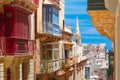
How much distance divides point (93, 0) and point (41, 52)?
57.1 ft

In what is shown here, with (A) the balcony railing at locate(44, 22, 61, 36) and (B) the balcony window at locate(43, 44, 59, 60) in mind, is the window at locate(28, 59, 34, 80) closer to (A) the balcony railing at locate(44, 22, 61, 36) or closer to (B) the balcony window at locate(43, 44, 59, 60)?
(A) the balcony railing at locate(44, 22, 61, 36)

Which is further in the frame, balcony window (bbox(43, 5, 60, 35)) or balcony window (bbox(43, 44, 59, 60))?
balcony window (bbox(43, 44, 59, 60))

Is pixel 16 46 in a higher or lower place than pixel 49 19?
lower

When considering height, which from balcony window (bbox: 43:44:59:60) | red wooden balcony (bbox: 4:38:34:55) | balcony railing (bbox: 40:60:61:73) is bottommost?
balcony railing (bbox: 40:60:61:73)

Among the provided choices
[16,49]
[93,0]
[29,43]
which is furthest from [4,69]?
[93,0]

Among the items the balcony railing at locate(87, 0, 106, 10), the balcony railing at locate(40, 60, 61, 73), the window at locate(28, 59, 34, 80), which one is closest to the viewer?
the balcony railing at locate(87, 0, 106, 10)

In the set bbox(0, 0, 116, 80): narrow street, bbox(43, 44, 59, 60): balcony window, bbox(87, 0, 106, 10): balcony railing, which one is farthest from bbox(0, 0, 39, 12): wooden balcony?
bbox(87, 0, 106, 10): balcony railing

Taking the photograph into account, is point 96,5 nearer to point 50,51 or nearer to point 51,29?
point 51,29

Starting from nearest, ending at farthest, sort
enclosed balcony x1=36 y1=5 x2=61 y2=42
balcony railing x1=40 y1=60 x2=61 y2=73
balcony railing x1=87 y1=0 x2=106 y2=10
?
balcony railing x1=87 y1=0 x2=106 y2=10 < balcony railing x1=40 y1=60 x2=61 y2=73 < enclosed balcony x1=36 y1=5 x2=61 y2=42

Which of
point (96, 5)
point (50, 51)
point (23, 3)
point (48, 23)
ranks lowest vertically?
point (50, 51)

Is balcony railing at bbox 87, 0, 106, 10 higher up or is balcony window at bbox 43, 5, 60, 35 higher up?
balcony window at bbox 43, 5, 60, 35

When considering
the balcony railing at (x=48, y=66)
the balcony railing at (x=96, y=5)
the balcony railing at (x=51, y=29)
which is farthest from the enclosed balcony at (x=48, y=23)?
the balcony railing at (x=96, y=5)

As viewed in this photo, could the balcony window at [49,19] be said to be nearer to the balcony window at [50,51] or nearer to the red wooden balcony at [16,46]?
the balcony window at [50,51]

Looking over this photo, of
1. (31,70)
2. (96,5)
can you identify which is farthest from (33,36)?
(96,5)
